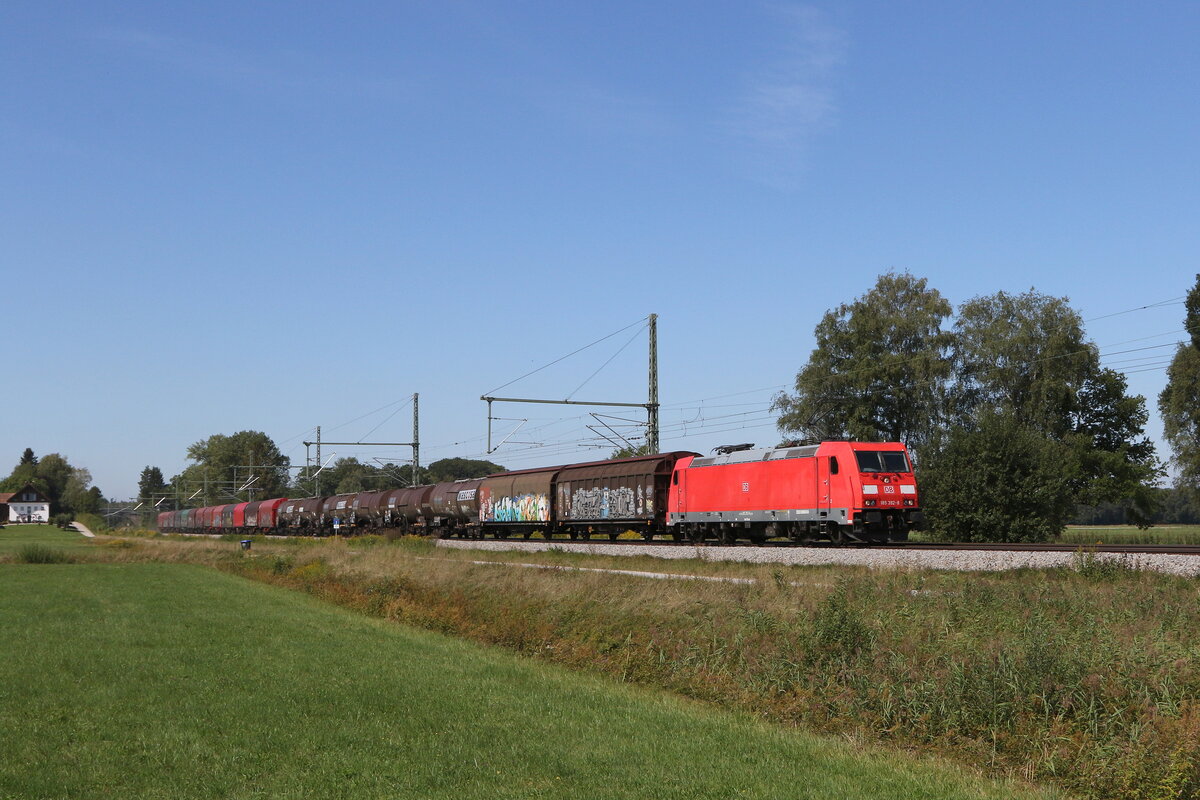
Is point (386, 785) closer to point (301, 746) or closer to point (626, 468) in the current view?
point (301, 746)

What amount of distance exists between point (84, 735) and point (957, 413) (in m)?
62.1

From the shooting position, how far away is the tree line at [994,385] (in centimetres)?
6438

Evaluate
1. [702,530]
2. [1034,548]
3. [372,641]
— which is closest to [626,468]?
[702,530]

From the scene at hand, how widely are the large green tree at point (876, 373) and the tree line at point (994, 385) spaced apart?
66mm

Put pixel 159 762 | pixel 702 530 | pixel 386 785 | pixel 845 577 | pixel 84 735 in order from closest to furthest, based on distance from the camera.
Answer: pixel 386 785 → pixel 159 762 → pixel 84 735 → pixel 845 577 → pixel 702 530

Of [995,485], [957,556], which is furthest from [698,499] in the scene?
[957,556]

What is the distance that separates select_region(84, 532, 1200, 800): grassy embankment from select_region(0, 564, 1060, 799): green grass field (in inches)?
41.6

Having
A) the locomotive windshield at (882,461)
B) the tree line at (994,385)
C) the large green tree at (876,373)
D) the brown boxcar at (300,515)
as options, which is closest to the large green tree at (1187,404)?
the tree line at (994,385)

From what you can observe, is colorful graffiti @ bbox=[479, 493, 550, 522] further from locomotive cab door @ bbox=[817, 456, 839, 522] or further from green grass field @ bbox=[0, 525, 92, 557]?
green grass field @ bbox=[0, 525, 92, 557]

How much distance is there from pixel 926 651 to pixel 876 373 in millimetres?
55797

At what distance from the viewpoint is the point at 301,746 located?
10992 millimetres

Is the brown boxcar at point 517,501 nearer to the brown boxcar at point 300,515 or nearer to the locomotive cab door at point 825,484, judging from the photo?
the locomotive cab door at point 825,484

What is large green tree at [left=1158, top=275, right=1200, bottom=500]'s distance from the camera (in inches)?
2438

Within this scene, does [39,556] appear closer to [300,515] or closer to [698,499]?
[300,515]
